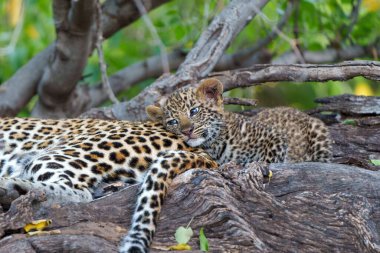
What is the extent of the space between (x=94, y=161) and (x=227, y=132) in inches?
62.7

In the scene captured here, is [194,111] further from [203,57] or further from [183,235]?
[183,235]

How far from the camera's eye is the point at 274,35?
46.0 ft

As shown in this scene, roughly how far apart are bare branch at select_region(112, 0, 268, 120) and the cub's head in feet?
2.78

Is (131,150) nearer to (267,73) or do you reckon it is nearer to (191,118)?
(191,118)

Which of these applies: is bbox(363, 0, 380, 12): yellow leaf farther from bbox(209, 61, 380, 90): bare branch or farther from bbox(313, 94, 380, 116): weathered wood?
bbox(209, 61, 380, 90): bare branch

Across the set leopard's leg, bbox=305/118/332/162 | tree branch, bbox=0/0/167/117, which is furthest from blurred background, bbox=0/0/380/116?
leopard's leg, bbox=305/118/332/162

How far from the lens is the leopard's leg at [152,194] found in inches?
274

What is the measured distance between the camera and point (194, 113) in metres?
9.78

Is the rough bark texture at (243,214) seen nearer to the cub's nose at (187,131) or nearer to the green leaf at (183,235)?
the green leaf at (183,235)

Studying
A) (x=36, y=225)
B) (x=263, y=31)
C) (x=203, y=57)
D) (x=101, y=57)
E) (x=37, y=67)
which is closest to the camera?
(x=36, y=225)

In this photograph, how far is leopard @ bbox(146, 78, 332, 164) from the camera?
9.56 m

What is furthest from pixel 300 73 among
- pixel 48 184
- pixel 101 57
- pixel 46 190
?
pixel 46 190

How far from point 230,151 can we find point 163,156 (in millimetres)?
1643

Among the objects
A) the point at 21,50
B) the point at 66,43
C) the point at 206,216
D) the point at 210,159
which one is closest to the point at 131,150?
the point at 210,159
